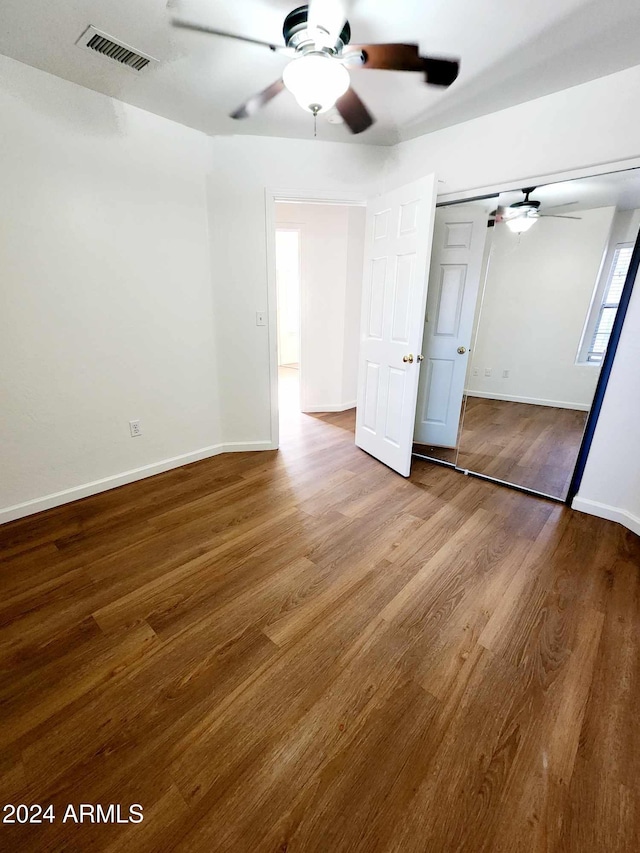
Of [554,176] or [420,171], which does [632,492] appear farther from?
[420,171]

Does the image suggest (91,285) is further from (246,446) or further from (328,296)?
(328,296)

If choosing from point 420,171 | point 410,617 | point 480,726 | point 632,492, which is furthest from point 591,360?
point 480,726

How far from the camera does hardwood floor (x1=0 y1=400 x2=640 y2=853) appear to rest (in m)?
0.94

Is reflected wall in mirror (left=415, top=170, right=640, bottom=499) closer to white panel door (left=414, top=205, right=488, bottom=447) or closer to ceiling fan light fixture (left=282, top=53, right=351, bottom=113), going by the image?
white panel door (left=414, top=205, right=488, bottom=447)

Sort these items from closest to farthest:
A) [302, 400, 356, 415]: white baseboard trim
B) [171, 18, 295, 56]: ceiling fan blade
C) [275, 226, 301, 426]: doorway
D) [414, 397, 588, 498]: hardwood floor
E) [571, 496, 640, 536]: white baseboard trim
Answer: [171, 18, 295, 56]: ceiling fan blade, [571, 496, 640, 536]: white baseboard trim, [414, 397, 588, 498]: hardwood floor, [302, 400, 356, 415]: white baseboard trim, [275, 226, 301, 426]: doorway

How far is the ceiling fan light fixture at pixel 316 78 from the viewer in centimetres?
131

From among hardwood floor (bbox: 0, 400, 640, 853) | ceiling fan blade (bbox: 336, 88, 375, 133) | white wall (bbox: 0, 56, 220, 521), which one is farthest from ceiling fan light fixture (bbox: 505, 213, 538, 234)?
white wall (bbox: 0, 56, 220, 521)

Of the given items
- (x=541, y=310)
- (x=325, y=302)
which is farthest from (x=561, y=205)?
(x=325, y=302)

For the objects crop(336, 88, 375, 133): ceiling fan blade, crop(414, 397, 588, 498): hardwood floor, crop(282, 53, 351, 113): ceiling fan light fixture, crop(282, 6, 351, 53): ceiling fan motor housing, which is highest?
crop(282, 6, 351, 53): ceiling fan motor housing

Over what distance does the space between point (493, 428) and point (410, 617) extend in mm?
2256

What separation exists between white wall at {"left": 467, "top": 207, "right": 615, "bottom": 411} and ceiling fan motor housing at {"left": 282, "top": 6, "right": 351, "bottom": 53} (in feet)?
5.40

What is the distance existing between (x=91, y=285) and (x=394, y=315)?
2.11 meters

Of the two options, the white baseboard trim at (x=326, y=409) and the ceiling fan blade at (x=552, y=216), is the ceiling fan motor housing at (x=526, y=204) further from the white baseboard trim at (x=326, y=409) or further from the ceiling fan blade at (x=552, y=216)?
the white baseboard trim at (x=326, y=409)

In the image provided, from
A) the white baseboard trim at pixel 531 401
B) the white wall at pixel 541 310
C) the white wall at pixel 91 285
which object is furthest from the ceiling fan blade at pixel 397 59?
the white baseboard trim at pixel 531 401
